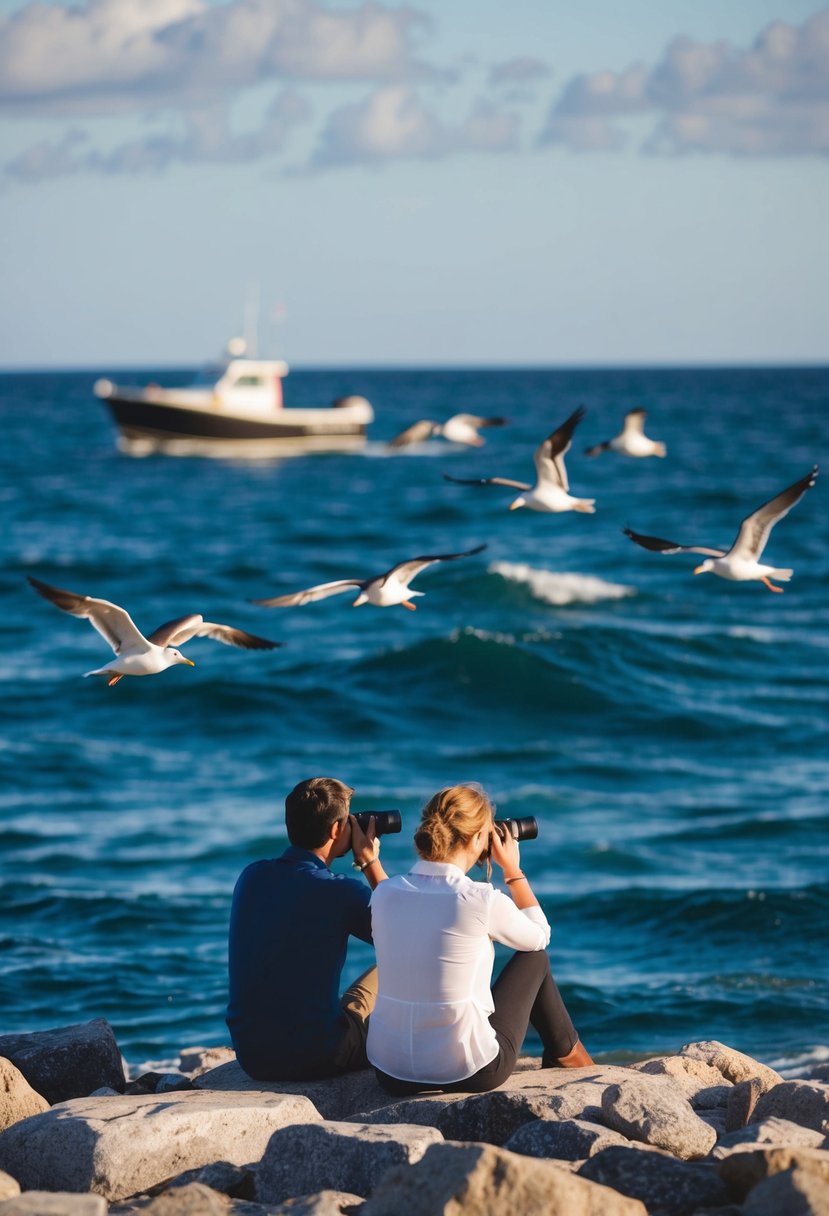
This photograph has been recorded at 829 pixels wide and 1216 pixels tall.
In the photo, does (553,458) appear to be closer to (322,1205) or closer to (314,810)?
(314,810)

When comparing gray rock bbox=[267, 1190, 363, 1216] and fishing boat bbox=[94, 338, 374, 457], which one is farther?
fishing boat bbox=[94, 338, 374, 457]

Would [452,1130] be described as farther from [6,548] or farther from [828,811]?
[6,548]

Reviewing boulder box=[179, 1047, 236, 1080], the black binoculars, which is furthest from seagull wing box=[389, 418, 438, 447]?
the black binoculars

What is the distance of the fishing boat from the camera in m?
58.8

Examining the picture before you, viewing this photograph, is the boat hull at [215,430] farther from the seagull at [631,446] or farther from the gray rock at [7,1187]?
the gray rock at [7,1187]

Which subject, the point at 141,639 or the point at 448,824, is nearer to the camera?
the point at 448,824

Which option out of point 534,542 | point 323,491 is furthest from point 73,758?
point 323,491

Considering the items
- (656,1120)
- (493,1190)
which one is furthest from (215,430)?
(493,1190)

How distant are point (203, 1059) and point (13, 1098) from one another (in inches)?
83.7

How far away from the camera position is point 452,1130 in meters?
5.30

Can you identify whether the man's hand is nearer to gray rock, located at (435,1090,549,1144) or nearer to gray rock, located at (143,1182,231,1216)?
gray rock, located at (435,1090,549,1144)

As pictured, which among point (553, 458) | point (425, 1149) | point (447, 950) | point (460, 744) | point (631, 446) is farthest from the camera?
point (460, 744)

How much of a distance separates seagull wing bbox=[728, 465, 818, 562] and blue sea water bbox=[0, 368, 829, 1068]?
326cm

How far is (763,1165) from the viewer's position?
4488 mm
